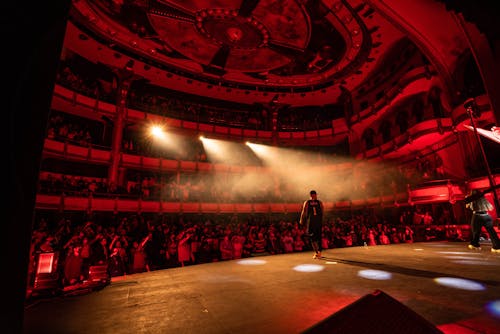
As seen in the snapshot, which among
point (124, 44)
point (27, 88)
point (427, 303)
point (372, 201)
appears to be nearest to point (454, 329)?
point (427, 303)

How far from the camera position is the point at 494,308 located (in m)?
2.42

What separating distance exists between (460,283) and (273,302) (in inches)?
108

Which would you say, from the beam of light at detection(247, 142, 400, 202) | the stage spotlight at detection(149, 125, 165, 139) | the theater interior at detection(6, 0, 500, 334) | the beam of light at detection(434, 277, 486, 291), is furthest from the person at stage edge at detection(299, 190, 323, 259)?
the stage spotlight at detection(149, 125, 165, 139)

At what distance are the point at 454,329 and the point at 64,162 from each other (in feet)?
69.0

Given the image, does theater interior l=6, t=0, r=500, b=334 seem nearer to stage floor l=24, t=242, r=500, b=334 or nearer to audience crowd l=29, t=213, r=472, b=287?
stage floor l=24, t=242, r=500, b=334

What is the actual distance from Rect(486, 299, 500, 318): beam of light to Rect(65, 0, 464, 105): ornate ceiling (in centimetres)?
1116

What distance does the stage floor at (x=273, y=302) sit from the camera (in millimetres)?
2402

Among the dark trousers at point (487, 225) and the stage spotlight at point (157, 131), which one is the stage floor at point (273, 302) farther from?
the stage spotlight at point (157, 131)

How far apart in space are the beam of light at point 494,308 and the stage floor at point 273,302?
10 mm

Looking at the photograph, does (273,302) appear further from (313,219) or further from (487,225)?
(487,225)

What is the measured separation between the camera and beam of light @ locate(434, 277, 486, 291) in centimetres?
317

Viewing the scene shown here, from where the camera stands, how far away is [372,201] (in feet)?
62.0

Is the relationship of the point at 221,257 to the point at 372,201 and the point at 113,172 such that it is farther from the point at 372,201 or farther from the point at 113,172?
the point at 372,201

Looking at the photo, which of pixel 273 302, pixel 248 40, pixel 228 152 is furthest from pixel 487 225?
pixel 228 152
